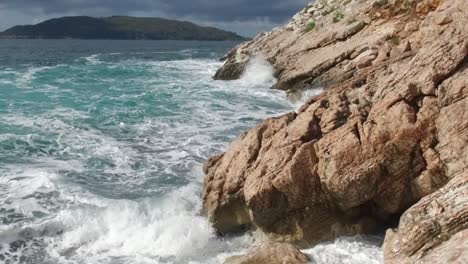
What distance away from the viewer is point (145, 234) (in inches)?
459

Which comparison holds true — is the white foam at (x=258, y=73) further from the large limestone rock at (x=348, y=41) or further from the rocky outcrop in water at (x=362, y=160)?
the rocky outcrop in water at (x=362, y=160)

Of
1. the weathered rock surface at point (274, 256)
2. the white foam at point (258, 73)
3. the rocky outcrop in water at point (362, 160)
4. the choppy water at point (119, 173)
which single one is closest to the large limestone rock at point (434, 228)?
the rocky outcrop in water at point (362, 160)

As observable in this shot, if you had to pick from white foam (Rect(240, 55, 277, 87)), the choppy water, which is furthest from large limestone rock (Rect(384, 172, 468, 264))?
white foam (Rect(240, 55, 277, 87))

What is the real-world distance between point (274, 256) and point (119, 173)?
7.98 meters

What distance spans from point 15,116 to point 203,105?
9.61 metres

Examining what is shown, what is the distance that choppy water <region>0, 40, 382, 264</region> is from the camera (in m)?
11.1

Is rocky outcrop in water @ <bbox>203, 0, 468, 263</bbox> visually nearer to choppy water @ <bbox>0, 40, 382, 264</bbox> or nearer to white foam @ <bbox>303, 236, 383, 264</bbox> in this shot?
white foam @ <bbox>303, 236, 383, 264</bbox>

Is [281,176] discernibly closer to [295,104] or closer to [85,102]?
[295,104]

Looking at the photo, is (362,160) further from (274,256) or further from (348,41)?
(348,41)

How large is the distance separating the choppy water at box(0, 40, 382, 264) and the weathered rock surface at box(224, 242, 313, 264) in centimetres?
49

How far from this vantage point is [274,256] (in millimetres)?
9461

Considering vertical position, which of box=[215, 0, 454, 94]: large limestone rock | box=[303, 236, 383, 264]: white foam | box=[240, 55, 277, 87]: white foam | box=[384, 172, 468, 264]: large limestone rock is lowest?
box=[303, 236, 383, 264]: white foam

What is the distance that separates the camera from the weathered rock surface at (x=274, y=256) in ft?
30.8

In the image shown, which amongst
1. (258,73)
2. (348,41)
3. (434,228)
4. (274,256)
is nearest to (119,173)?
(274,256)
